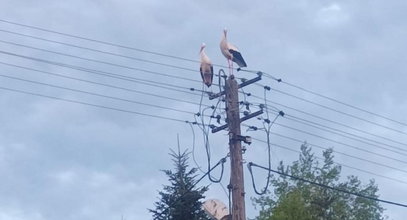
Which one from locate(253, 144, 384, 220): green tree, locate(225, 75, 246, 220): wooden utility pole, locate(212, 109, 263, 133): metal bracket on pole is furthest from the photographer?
locate(253, 144, 384, 220): green tree

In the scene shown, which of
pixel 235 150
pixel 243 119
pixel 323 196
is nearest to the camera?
pixel 235 150

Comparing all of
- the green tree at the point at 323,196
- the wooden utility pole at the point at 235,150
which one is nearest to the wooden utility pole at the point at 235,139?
the wooden utility pole at the point at 235,150

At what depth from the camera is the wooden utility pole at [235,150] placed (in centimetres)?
1909

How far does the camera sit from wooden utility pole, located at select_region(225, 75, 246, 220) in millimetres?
19094

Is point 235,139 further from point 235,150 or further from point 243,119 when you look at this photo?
point 243,119

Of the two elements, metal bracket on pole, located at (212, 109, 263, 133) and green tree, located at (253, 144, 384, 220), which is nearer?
metal bracket on pole, located at (212, 109, 263, 133)

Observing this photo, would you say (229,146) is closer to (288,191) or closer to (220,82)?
(220,82)

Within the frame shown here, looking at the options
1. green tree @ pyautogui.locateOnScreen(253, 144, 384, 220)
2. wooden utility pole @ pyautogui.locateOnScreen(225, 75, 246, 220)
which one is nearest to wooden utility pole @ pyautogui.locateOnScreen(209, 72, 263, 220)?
wooden utility pole @ pyautogui.locateOnScreen(225, 75, 246, 220)

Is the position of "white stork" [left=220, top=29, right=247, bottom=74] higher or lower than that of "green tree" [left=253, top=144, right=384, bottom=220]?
lower

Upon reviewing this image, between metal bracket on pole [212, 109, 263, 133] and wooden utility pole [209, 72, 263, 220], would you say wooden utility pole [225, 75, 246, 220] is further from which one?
metal bracket on pole [212, 109, 263, 133]

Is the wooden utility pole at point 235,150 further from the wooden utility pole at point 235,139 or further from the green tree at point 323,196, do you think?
the green tree at point 323,196

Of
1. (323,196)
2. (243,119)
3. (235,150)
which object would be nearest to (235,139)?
(235,150)

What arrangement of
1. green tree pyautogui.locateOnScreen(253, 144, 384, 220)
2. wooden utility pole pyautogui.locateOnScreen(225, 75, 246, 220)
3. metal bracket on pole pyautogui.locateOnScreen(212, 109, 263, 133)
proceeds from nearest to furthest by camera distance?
1. wooden utility pole pyautogui.locateOnScreen(225, 75, 246, 220)
2. metal bracket on pole pyautogui.locateOnScreen(212, 109, 263, 133)
3. green tree pyautogui.locateOnScreen(253, 144, 384, 220)

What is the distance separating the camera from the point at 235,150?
64.7 feet
